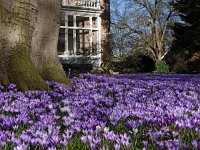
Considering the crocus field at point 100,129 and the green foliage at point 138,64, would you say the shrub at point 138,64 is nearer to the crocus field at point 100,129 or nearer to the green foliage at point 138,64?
the green foliage at point 138,64

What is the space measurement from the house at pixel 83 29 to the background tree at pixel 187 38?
20.6 feet

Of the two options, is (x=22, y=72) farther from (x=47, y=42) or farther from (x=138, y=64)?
(x=138, y=64)

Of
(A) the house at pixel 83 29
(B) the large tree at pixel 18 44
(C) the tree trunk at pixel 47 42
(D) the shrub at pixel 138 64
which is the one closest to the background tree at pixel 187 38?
(D) the shrub at pixel 138 64

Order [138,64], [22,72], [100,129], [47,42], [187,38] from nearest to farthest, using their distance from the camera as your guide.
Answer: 1. [100,129]
2. [22,72]
3. [47,42]
4. [138,64]
5. [187,38]

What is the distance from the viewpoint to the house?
1133 inches

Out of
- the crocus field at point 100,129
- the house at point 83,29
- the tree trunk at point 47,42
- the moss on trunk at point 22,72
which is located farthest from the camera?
the house at point 83,29

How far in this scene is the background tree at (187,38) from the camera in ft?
Result: 101

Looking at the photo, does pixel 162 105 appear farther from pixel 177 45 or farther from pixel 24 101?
pixel 177 45

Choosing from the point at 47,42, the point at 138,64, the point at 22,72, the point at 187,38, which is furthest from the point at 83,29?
the point at 22,72

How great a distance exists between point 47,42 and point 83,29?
A: 23.7 m

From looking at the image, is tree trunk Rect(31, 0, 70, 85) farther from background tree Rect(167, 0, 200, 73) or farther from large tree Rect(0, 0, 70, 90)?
background tree Rect(167, 0, 200, 73)

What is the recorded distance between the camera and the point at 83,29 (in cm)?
3162

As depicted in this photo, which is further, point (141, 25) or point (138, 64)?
point (141, 25)

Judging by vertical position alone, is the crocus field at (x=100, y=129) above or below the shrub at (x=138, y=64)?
above
